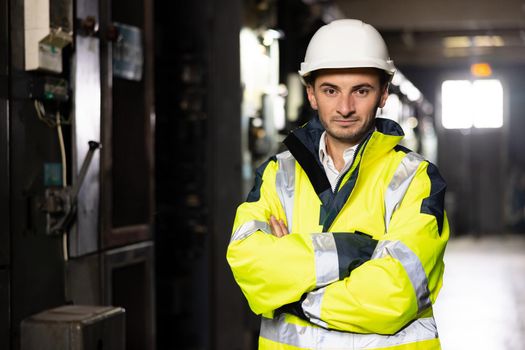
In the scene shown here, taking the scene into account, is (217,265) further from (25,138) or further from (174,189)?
(25,138)

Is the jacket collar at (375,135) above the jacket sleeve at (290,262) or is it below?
above

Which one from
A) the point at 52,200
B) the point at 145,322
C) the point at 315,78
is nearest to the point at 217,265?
the point at 145,322

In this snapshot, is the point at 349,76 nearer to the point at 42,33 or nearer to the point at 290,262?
the point at 290,262

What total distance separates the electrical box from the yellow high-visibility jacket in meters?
1.31

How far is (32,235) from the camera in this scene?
3.25 m

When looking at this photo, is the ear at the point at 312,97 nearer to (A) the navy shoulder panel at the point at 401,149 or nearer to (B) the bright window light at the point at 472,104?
(A) the navy shoulder panel at the point at 401,149

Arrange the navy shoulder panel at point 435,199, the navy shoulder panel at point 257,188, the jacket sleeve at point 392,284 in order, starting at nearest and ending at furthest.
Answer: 1. the jacket sleeve at point 392,284
2. the navy shoulder panel at point 435,199
3. the navy shoulder panel at point 257,188

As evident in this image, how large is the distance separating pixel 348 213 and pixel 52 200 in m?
1.54

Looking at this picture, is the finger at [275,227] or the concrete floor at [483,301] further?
the concrete floor at [483,301]

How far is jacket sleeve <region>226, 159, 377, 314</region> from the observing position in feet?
6.96

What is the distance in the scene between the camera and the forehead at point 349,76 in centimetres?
236

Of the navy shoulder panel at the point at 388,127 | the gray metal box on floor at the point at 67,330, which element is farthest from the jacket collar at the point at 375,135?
the gray metal box on floor at the point at 67,330

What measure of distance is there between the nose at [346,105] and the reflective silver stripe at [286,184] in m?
0.23

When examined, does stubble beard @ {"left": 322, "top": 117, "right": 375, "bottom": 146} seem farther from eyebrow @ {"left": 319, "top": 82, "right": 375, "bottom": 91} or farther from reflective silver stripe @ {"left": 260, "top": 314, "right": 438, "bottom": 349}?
reflective silver stripe @ {"left": 260, "top": 314, "right": 438, "bottom": 349}
